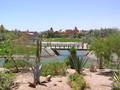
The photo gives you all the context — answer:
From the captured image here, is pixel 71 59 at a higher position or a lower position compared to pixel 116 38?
lower

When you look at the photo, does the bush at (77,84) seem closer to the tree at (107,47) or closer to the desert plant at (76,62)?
the desert plant at (76,62)

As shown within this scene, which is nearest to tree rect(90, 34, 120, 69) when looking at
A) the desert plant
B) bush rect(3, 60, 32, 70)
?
the desert plant

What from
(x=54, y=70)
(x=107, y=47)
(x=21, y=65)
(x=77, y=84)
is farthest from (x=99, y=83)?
(x=21, y=65)

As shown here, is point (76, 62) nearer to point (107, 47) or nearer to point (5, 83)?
point (107, 47)

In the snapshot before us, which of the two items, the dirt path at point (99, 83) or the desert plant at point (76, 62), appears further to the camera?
the desert plant at point (76, 62)

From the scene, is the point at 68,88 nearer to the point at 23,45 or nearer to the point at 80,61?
the point at 80,61

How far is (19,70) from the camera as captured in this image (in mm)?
18438

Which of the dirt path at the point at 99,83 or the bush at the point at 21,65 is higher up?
the bush at the point at 21,65

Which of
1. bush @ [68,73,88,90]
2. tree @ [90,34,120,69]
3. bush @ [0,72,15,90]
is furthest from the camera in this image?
tree @ [90,34,120,69]

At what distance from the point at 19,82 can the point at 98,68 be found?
393 inches

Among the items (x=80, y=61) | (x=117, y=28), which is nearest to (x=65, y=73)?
(x=80, y=61)

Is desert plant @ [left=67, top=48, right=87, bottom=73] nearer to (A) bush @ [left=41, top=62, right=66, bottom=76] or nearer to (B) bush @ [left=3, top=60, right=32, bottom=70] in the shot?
(A) bush @ [left=41, top=62, right=66, bottom=76]

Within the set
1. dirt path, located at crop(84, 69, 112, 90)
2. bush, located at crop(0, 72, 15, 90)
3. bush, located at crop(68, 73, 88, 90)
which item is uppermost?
bush, located at crop(0, 72, 15, 90)

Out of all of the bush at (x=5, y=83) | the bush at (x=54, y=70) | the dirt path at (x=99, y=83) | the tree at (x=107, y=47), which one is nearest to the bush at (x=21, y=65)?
the bush at (x=54, y=70)
